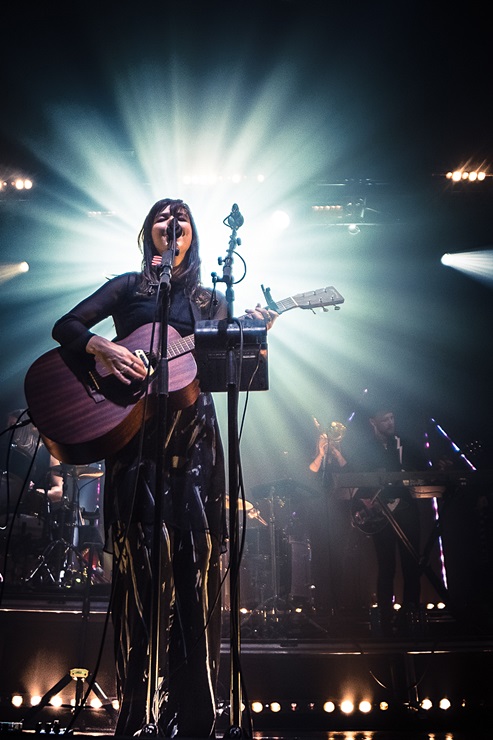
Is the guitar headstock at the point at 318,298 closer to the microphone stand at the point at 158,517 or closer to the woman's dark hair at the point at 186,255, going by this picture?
the woman's dark hair at the point at 186,255

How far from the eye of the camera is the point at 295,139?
752cm

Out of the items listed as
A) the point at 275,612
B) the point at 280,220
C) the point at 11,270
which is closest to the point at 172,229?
the point at 275,612

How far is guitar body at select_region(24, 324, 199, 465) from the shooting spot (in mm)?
2578

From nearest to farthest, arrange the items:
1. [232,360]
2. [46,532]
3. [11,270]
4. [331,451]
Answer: [232,360], [46,532], [331,451], [11,270]

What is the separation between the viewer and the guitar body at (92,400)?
102 inches

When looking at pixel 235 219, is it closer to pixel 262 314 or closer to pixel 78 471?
pixel 262 314

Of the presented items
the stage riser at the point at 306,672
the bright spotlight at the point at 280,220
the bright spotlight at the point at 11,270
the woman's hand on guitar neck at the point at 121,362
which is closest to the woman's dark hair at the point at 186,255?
the woman's hand on guitar neck at the point at 121,362

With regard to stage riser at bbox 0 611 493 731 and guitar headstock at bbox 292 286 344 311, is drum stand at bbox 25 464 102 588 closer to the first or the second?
stage riser at bbox 0 611 493 731

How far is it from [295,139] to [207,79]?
131 cm

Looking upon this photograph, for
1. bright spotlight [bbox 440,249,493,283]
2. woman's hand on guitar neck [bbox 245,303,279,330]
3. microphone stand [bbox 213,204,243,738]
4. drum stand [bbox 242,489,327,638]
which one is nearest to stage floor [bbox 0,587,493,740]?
drum stand [bbox 242,489,327,638]

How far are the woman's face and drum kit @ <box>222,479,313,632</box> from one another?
5004 mm

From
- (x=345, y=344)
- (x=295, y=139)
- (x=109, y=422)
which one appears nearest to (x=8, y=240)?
(x=295, y=139)

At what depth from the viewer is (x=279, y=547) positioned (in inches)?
313

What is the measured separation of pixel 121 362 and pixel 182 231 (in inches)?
29.3
